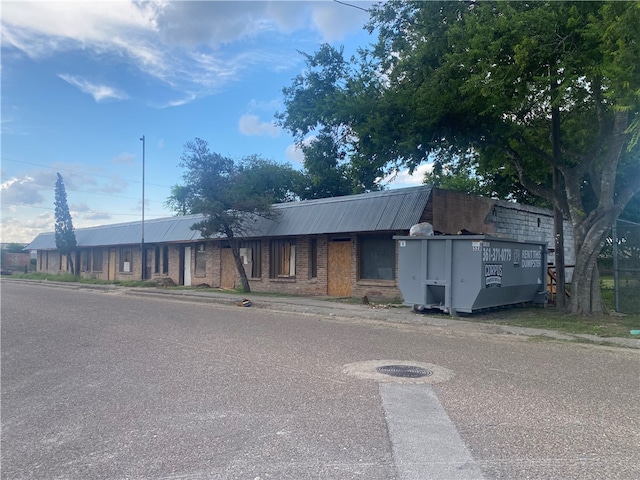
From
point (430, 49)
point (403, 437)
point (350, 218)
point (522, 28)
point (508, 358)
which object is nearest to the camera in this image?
point (403, 437)

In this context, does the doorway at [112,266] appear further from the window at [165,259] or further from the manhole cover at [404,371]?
the manhole cover at [404,371]

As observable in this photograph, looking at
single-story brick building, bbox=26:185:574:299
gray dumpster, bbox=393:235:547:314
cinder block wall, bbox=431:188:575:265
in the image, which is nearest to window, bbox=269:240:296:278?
single-story brick building, bbox=26:185:574:299

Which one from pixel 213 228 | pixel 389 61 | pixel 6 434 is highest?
pixel 389 61

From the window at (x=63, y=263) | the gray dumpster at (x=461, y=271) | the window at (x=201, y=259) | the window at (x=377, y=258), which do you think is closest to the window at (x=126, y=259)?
the window at (x=201, y=259)

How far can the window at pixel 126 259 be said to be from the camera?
118 feet

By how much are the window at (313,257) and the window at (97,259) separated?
23.4m

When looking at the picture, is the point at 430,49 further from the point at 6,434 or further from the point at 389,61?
the point at 6,434

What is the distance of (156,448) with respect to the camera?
4.59 metres

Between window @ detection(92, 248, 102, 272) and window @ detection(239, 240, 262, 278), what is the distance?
61.3 ft

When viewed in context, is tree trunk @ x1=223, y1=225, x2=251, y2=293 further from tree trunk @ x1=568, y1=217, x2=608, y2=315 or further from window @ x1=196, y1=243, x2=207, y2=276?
tree trunk @ x1=568, y1=217, x2=608, y2=315

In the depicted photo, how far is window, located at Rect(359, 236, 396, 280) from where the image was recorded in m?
19.5

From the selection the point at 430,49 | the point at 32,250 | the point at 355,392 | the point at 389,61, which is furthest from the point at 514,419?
the point at 32,250

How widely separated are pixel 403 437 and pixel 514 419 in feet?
4.39

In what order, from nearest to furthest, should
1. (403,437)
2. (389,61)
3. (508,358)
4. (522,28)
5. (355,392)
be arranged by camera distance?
(403,437)
(355,392)
(508,358)
(522,28)
(389,61)
